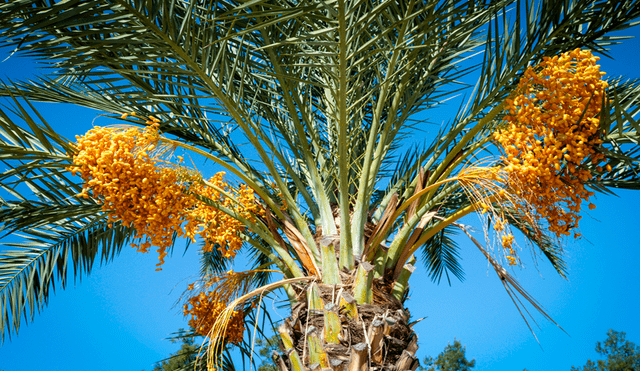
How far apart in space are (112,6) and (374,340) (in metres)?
2.75

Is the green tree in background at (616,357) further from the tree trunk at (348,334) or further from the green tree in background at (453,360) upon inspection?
the tree trunk at (348,334)

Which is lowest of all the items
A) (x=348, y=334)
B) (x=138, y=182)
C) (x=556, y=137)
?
(x=348, y=334)

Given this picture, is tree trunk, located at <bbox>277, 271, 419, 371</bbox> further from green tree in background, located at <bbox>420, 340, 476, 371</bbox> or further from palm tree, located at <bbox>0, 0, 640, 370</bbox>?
green tree in background, located at <bbox>420, 340, 476, 371</bbox>

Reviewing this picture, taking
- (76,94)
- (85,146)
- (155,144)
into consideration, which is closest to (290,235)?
(155,144)

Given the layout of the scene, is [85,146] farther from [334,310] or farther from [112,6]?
[334,310]

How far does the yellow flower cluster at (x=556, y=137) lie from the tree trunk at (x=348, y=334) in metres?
1.29

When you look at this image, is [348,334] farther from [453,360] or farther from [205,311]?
[453,360]

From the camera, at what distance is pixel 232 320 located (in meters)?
4.76

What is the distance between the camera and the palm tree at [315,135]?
2908 mm

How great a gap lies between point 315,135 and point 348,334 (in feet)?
5.04

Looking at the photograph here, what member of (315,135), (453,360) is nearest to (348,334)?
(315,135)

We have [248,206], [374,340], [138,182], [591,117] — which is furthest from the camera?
[248,206]

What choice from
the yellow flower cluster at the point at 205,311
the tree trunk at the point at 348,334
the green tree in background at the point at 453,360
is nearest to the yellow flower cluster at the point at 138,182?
the tree trunk at the point at 348,334

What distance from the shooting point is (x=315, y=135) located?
393 cm
